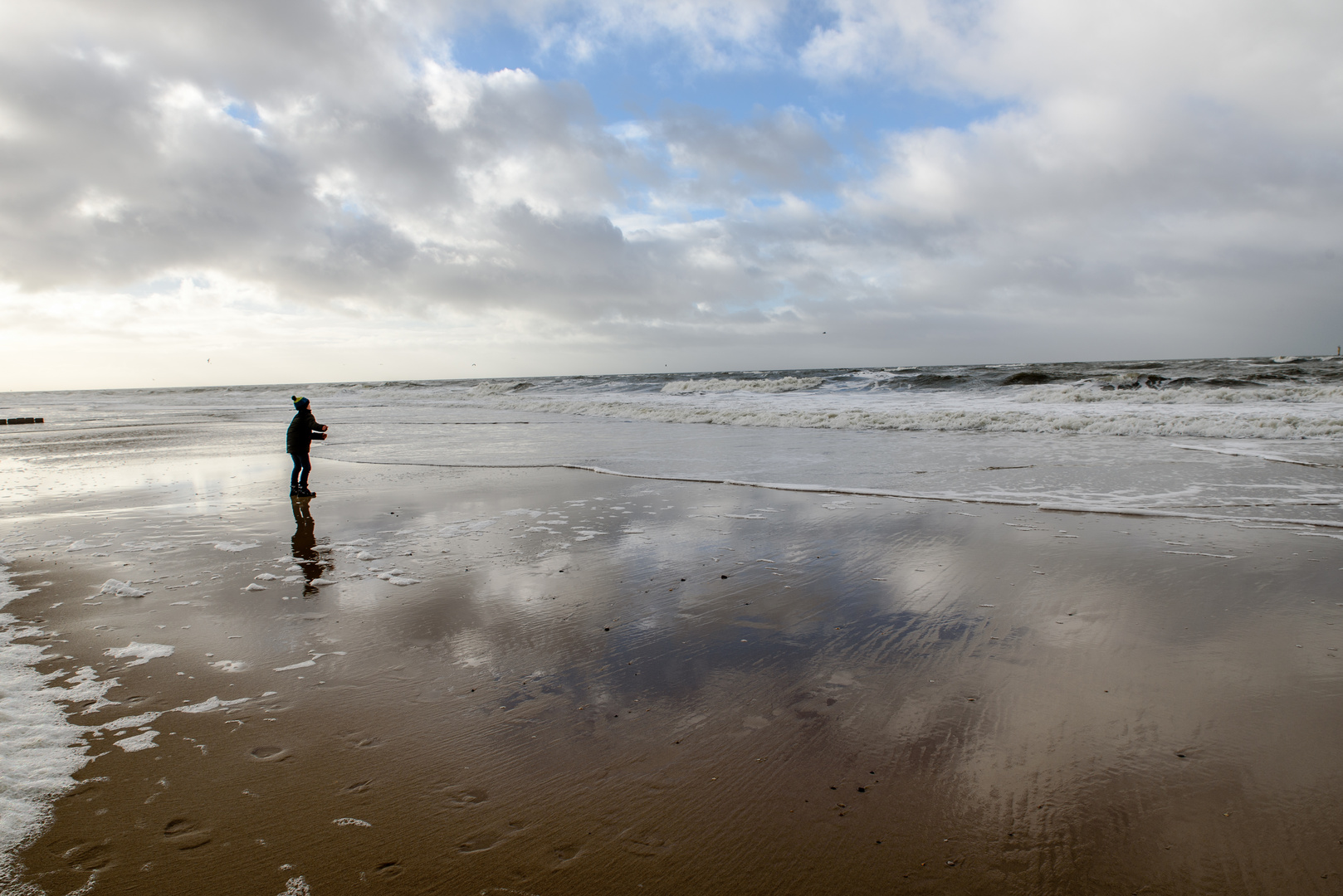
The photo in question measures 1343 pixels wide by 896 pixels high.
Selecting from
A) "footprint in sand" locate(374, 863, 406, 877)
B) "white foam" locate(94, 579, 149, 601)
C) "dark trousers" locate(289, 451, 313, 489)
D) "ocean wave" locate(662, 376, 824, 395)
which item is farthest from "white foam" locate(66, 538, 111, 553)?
"ocean wave" locate(662, 376, 824, 395)

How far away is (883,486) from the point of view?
373 inches

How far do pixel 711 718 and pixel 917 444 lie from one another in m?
12.9

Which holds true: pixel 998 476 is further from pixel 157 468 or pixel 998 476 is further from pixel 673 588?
pixel 157 468

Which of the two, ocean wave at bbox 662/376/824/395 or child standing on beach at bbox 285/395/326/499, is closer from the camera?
child standing on beach at bbox 285/395/326/499

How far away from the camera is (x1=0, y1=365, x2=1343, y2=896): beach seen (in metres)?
2.32

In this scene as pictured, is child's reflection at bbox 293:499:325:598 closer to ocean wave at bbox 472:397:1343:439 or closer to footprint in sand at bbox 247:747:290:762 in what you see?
footprint in sand at bbox 247:747:290:762

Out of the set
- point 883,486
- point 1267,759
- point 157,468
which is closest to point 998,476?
point 883,486

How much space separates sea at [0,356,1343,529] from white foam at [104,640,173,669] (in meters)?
7.26

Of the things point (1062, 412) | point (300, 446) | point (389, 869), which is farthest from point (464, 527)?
point (1062, 412)

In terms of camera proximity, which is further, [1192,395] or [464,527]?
[1192,395]

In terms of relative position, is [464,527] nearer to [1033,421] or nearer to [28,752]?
[28,752]

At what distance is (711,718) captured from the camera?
321 cm

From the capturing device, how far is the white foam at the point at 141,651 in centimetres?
395

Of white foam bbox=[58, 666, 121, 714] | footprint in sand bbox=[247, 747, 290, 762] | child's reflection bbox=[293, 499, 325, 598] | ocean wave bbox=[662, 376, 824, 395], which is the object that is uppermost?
ocean wave bbox=[662, 376, 824, 395]
